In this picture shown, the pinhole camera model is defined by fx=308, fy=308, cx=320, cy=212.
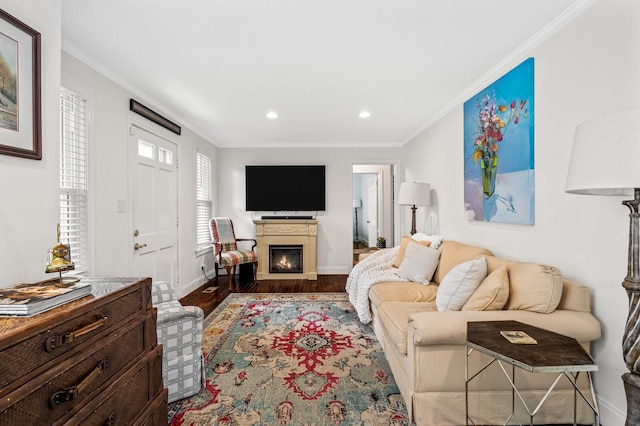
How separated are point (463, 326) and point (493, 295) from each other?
16.6 inches

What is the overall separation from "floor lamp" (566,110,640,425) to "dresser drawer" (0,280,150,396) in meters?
1.94

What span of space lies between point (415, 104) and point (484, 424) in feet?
9.87

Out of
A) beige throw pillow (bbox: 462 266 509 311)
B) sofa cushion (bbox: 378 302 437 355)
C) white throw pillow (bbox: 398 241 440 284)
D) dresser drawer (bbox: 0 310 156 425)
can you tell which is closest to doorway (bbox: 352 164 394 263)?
white throw pillow (bbox: 398 241 440 284)

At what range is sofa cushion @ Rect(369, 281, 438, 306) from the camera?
265 centimetres

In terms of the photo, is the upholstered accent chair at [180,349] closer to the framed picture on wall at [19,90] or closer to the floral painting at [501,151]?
the framed picture on wall at [19,90]

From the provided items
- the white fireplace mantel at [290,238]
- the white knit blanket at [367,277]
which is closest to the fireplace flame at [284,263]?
the white fireplace mantel at [290,238]

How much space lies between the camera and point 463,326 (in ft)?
5.42

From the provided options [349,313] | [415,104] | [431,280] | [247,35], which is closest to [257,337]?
[349,313]

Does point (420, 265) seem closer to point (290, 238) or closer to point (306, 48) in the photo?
point (306, 48)

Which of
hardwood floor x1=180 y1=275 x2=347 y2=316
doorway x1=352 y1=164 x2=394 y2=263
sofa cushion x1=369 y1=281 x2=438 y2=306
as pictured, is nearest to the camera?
sofa cushion x1=369 y1=281 x2=438 y2=306

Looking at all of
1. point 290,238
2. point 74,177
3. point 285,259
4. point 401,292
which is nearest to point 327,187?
point 290,238

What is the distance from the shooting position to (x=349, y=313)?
3.59 metres

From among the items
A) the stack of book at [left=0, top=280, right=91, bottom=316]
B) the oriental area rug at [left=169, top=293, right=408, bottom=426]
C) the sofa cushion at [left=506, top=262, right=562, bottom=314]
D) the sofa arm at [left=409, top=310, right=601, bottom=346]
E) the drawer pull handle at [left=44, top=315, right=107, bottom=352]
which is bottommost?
the oriental area rug at [left=169, top=293, right=408, bottom=426]

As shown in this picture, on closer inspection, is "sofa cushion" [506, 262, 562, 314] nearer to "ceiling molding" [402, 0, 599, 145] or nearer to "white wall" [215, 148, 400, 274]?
"ceiling molding" [402, 0, 599, 145]
